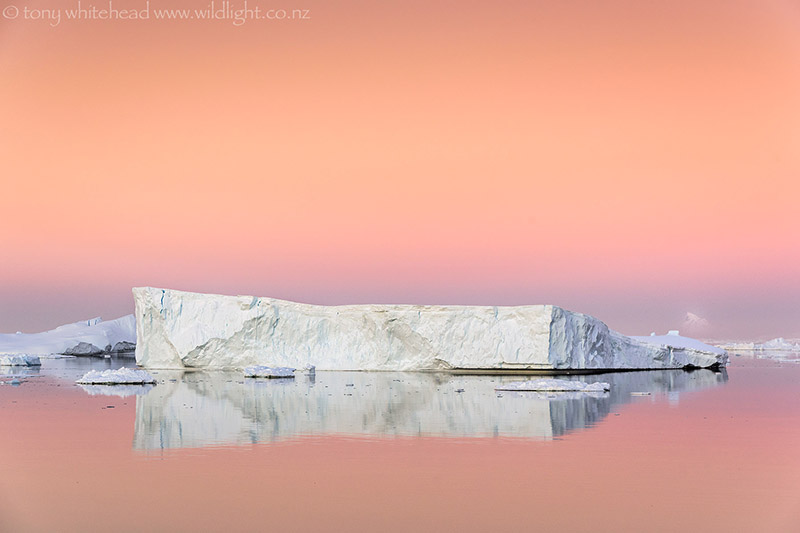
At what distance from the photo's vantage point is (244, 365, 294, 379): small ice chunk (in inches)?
792

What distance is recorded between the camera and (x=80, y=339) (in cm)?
3788

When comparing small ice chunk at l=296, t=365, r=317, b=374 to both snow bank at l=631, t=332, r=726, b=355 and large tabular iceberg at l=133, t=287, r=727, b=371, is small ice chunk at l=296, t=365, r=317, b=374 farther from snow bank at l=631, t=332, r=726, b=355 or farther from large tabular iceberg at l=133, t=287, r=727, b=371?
snow bank at l=631, t=332, r=726, b=355

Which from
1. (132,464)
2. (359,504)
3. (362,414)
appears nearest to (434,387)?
(362,414)

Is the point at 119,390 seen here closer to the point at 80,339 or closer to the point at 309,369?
the point at 309,369

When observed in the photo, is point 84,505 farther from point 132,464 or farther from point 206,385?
point 206,385

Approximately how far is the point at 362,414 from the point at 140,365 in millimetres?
15616

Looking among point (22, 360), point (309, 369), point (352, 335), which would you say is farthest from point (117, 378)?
point (22, 360)

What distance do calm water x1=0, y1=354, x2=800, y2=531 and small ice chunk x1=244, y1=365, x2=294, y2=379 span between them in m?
7.59

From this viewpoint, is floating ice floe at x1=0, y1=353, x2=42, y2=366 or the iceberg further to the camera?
floating ice floe at x1=0, y1=353, x2=42, y2=366

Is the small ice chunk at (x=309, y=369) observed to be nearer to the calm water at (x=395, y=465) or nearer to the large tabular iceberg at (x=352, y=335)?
the large tabular iceberg at (x=352, y=335)

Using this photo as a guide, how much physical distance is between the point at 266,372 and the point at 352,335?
3.90m

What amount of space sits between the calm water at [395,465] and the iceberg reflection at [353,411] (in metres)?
0.05

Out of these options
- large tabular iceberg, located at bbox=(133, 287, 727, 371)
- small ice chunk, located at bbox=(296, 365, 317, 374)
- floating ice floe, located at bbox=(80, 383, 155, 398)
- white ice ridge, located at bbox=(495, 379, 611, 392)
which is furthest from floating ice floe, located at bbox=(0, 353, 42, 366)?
white ice ridge, located at bbox=(495, 379, 611, 392)

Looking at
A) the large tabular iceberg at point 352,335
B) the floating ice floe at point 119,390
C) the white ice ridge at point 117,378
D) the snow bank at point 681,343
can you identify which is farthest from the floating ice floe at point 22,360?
the snow bank at point 681,343
